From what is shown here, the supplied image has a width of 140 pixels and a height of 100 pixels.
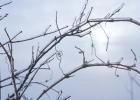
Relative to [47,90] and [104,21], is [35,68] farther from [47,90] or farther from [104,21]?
[104,21]

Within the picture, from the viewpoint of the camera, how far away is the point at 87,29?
7.84 ft

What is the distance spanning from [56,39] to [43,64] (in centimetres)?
30

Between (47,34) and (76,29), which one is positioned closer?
(76,29)

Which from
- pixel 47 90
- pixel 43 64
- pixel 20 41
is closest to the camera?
pixel 47 90

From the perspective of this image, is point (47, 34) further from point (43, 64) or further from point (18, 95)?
point (18, 95)

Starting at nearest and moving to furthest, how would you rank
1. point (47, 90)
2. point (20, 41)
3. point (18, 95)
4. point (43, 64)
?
1. point (18, 95)
2. point (47, 90)
3. point (43, 64)
4. point (20, 41)

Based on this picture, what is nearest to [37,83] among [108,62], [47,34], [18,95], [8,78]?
[8,78]

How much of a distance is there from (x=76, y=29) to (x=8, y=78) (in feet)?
2.92

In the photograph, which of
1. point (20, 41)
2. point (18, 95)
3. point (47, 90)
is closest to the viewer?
point (18, 95)

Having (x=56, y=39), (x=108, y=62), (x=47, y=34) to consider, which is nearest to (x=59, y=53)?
(x=47, y=34)

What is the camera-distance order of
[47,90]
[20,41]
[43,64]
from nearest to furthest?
[47,90], [43,64], [20,41]

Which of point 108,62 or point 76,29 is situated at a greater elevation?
point 76,29

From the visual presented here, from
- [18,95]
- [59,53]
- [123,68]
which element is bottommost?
[18,95]

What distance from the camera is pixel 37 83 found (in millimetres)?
3020
